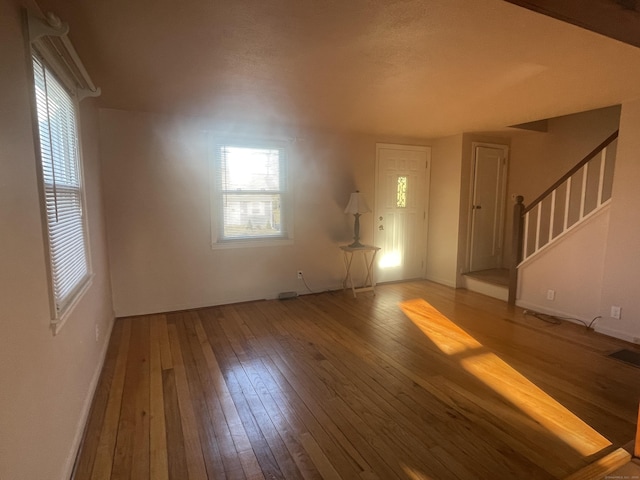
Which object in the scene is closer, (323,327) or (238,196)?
(323,327)

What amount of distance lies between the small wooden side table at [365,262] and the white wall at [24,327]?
3.44 meters

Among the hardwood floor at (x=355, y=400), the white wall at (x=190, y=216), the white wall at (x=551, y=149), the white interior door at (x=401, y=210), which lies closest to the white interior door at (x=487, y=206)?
the white wall at (x=551, y=149)

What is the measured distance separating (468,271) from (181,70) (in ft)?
15.3

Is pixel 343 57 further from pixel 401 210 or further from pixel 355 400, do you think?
pixel 401 210

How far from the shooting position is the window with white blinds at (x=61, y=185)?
1.71 m

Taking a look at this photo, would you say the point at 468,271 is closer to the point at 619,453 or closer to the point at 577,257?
the point at 577,257

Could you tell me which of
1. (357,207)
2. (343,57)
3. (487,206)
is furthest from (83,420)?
(487,206)

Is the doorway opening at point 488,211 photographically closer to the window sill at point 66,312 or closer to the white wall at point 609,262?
the white wall at point 609,262

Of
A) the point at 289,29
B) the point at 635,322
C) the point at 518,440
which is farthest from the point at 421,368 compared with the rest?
the point at 289,29

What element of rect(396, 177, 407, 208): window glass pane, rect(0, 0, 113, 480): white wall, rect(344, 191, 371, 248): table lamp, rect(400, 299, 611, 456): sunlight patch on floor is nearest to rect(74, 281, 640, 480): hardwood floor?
rect(400, 299, 611, 456): sunlight patch on floor

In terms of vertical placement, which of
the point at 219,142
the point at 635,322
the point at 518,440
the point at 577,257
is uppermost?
the point at 219,142

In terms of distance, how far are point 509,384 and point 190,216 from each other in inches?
142

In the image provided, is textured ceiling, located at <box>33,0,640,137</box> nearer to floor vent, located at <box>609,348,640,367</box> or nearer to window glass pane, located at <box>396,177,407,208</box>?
window glass pane, located at <box>396,177,407,208</box>

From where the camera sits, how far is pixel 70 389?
1.85 m
